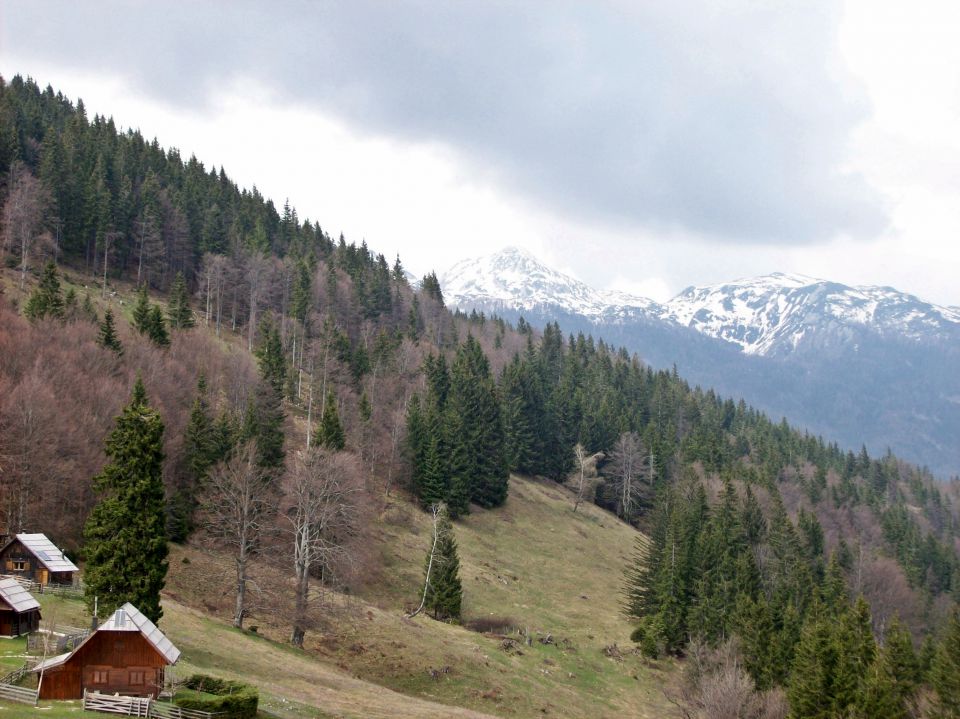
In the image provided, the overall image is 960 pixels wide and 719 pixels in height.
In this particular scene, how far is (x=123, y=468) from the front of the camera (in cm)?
3684

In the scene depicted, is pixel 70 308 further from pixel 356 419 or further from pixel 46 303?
pixel 356 419

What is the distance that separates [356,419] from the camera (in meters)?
81.5

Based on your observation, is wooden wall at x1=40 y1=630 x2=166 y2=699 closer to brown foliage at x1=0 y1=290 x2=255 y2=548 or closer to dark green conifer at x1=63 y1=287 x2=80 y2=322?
brown foliage at x1=0 y1=290 x2=255 y2=548

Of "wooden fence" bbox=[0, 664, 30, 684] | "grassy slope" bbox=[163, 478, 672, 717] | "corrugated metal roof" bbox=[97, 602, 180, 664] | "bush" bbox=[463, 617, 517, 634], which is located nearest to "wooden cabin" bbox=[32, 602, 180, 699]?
"corrugated metal roof" bbox=[97, 602, 180, 664]

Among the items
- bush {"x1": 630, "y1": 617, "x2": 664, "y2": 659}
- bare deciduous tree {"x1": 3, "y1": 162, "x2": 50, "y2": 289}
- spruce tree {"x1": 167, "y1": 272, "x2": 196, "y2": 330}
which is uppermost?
bare deciduous tree {"x1": 3, "y1": 162, "x2": 50, "y2": 289}

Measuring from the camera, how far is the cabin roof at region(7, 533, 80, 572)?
136 feet

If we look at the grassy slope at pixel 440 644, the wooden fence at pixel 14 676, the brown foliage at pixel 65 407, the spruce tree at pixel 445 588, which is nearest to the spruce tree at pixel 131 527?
the grassy slope at pixel 440 644

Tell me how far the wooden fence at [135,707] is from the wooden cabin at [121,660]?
890mm

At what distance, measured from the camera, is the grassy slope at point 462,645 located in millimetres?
Answer: 37094

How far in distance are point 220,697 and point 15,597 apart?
13660 mm

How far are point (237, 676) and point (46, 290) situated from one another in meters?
52.3

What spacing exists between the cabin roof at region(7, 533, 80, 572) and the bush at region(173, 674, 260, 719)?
1686 centimetres

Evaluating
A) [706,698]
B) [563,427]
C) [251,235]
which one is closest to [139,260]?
[251,235]

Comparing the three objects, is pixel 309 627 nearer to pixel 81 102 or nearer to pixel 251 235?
pixel 251 235
